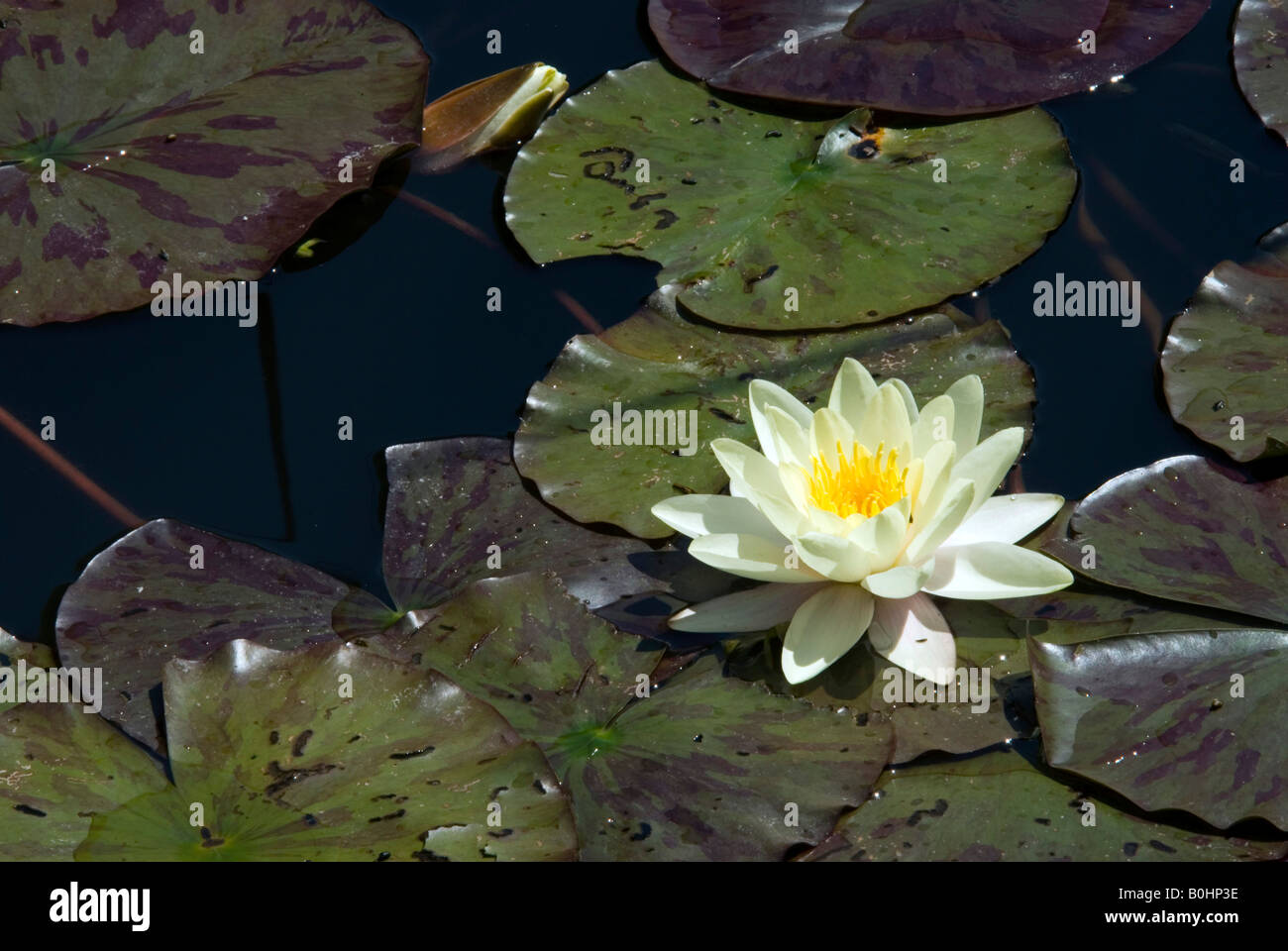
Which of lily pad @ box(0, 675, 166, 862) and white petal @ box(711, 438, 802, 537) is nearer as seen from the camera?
lily pad @ box(0, 675, 166, 862)

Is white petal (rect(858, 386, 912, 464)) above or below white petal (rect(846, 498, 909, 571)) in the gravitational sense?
above

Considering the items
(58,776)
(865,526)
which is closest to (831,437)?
(865,526)

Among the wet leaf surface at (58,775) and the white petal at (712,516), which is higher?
the white petal at (712,516)

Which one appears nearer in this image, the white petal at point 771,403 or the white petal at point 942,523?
the white petal at point 942,523

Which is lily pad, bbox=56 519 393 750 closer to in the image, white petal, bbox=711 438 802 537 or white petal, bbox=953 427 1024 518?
white petal, bbox=711 438 802 537

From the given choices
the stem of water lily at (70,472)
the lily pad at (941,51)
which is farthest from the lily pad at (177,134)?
the lily pad at (941,51)

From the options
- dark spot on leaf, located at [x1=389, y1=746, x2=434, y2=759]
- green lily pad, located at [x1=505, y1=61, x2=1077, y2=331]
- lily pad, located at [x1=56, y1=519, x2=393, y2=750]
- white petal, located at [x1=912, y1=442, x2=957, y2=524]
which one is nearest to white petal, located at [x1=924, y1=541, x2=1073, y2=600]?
white petal, located at [x1=912, y1=442, x2=957, y2=524]

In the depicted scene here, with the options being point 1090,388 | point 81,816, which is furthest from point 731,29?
point 81,816

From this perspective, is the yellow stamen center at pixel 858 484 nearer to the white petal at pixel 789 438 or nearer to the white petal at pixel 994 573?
the white petal at pixel 789 438
